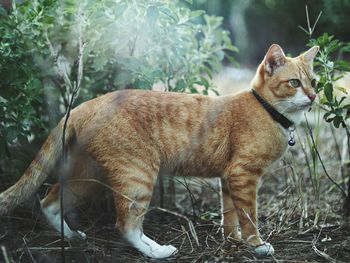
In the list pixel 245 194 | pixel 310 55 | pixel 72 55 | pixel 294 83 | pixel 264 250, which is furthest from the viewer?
pixel 72 55

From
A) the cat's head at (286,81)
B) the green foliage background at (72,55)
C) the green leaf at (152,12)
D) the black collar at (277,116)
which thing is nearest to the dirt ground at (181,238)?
the green foliage background at (72,55)

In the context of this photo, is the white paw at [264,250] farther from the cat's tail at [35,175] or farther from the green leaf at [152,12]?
the green leaf at [152,12]

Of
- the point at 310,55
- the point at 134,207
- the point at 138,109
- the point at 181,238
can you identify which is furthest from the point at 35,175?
the point at 310,55

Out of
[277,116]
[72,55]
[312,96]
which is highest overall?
[72,55]

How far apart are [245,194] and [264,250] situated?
337 millimetres

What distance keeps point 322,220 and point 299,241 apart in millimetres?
615

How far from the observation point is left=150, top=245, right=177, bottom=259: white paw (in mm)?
2824

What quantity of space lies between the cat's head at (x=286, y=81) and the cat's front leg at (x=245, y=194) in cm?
42

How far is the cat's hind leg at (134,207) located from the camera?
2828 millimetres

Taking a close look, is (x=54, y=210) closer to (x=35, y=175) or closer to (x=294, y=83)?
(x=35, y=175)

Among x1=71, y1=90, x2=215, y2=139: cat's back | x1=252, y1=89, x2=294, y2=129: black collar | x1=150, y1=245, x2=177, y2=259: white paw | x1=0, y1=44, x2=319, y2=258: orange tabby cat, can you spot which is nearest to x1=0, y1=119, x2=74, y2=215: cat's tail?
x1=0, y1=44, x2=319, y2=258: orange tabby cat

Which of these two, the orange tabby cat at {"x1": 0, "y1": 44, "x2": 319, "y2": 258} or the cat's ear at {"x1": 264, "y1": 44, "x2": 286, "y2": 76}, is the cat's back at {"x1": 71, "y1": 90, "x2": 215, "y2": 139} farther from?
the cat's ear at {"x1": 264, "y1": 44, "x2": 286, "y2": 76}

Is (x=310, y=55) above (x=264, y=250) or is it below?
above

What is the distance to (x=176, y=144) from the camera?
3057mm
